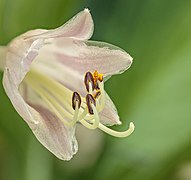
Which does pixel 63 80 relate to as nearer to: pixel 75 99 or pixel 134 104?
pixel 75 99

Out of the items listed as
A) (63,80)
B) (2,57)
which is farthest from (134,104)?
(2,57)

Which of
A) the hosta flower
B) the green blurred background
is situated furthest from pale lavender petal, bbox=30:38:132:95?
the green blurred background

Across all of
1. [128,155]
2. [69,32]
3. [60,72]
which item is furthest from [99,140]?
[69,32]

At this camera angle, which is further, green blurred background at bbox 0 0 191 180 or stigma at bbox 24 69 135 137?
green blurred background at bbox 0 0 191 180

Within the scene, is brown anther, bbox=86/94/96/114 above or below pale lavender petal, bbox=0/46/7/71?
above

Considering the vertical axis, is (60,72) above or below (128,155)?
above

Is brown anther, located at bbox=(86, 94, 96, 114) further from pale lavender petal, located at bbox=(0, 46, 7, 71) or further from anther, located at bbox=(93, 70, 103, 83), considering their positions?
pale lavender petal, located at bbox=(0, 46, 7, 71)

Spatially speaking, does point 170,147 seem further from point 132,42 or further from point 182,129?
point 132,42
